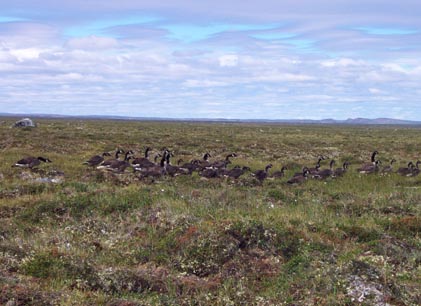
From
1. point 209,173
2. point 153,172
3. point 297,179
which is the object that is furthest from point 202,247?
point 297,179

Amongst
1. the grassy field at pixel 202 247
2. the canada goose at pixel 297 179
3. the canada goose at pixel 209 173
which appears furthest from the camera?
the canada goose at pixel 209 173

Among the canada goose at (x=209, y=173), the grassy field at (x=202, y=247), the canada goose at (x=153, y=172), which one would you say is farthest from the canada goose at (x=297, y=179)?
the canada goose at (x=153, y=172)

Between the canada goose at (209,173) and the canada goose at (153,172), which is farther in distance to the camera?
the canada goose at (209,173)

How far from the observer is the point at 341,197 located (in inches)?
658

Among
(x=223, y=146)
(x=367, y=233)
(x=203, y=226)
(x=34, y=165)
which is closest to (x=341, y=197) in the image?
(x=367, y=233)

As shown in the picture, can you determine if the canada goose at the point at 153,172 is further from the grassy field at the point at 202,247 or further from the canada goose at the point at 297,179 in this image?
the canada goose at the point at 297,179

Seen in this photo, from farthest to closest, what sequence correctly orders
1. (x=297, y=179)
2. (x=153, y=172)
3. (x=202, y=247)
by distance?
(x=297, y=179) < (x=153, y=172) < (x=202, y=247)

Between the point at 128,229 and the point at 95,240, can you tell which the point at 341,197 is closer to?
the point at 128,229

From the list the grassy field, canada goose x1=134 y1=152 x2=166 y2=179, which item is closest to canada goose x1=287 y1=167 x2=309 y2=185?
the grassy field

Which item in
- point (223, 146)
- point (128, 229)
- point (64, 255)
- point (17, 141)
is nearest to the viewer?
point (64, 255)

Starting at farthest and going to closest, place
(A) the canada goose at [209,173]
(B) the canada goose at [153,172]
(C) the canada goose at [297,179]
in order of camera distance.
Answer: (A) the canada goose at [209,173] → (C) the canada goose at [297,179] → (B) the canada goose at [153,172]

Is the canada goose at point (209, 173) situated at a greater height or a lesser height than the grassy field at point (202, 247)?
greater

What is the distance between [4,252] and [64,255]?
124 centimetres

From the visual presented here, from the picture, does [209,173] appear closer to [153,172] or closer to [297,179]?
[153,172]
